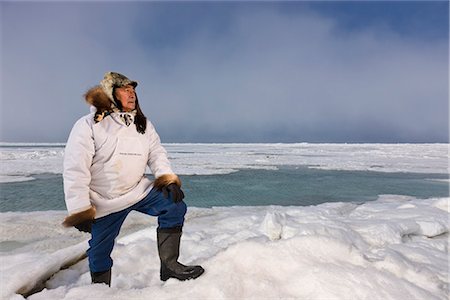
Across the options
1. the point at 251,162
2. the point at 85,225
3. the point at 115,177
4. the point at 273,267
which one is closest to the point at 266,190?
the point at 273,267

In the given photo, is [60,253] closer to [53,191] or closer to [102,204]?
[102,204]

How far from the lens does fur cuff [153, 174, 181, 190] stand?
209 cm

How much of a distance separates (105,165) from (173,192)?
0.45 meters

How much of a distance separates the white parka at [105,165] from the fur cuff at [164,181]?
0.04m

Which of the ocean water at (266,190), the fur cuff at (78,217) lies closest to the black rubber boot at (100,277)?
the fur cuff at (78,217)

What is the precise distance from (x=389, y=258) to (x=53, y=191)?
8.76 m

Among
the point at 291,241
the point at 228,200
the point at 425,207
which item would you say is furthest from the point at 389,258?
the point at 228,200

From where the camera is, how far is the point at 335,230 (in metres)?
3.31

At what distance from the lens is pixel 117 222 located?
2080 mm

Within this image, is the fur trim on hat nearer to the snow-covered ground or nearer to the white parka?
the white parka

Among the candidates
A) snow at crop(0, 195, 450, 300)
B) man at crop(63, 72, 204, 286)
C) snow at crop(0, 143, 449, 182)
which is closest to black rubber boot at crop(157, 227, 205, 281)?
man at crop(63, 72, 204, 286)

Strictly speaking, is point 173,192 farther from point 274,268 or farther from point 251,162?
point 251,162

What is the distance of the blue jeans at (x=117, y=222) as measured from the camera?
2.04m

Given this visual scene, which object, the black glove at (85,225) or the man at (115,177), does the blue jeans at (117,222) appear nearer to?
the man at (115,177)
